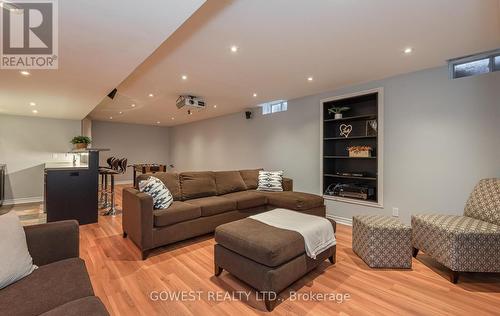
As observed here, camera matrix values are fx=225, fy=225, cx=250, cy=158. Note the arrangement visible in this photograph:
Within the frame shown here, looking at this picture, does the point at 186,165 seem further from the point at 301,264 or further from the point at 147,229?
the point at 301,264

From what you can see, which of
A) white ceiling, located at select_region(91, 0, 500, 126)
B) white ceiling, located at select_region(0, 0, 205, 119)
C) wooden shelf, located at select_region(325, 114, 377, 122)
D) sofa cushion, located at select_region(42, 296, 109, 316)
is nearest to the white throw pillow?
sofa cushion, located at select_region(42, 296, 109, 316)

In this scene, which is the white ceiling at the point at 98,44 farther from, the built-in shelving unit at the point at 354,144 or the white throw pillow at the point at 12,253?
the built-in shelving unit at the point at 354,144

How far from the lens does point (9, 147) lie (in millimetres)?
5316

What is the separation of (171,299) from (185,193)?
166cm

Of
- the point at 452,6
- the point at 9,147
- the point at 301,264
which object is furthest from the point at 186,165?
the point at 452,6

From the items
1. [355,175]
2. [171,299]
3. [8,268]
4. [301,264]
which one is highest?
[355,175]

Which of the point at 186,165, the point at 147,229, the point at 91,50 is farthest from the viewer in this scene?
the point at 186,165

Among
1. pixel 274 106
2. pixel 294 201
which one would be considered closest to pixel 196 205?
A: pixel 294 201

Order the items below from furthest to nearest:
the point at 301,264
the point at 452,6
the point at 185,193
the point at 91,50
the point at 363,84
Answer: the point at 363,84, the point at 185,193, the point at 91,50, the point at 301,264, the point at 452,6

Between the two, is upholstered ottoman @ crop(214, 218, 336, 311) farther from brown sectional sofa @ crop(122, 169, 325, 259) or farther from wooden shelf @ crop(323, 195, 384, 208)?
wooden shelf @ crop(323, 195, 384, 208)

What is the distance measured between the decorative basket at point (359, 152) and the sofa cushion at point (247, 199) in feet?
5.41

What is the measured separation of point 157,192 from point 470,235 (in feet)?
10.6

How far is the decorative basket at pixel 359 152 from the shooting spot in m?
3.61

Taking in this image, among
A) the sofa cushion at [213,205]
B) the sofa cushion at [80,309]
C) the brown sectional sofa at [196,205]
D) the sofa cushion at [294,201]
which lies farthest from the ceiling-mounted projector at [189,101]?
the sofa cushion at [80,309]
